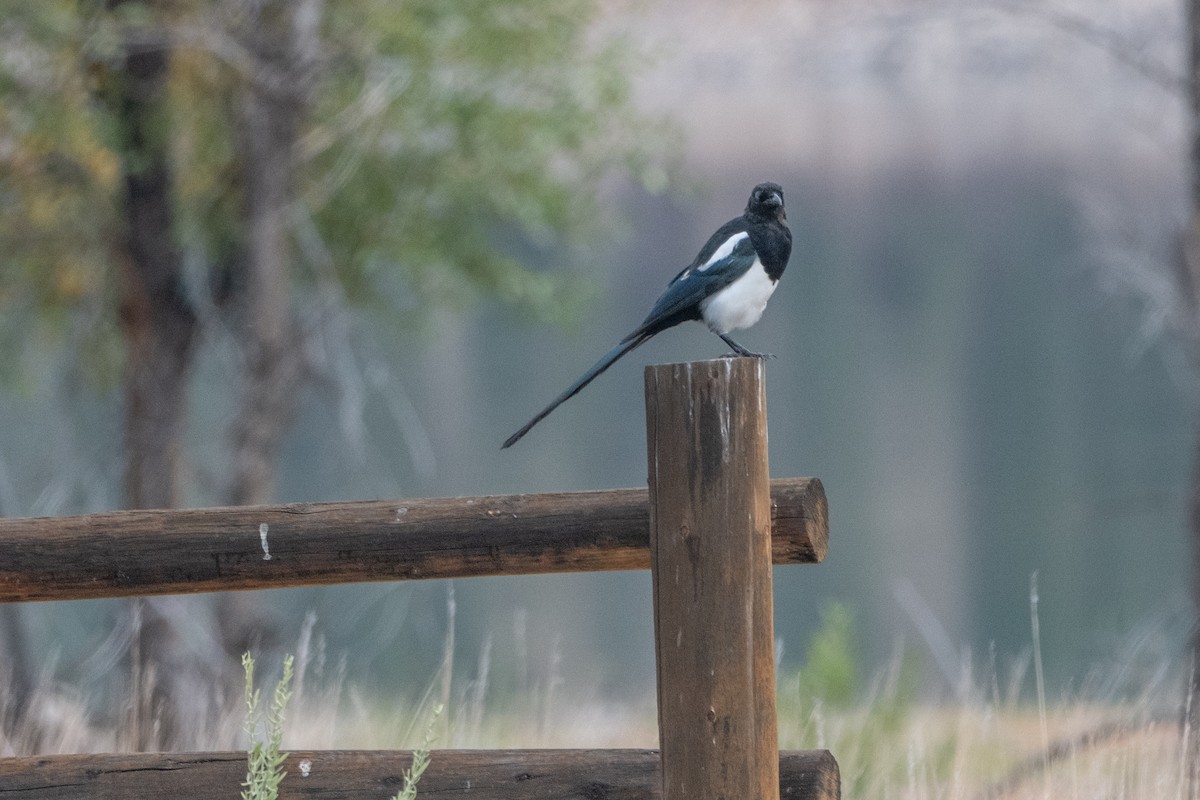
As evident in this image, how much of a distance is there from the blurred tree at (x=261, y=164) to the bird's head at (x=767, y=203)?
3.42m

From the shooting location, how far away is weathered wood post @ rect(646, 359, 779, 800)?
229 cm

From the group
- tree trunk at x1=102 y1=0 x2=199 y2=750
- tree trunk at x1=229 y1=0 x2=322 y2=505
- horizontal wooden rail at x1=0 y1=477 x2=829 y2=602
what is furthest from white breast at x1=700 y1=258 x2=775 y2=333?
tree trunk at x1=102 y1=0 x2=199 y2=750

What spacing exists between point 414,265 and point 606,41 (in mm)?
1491

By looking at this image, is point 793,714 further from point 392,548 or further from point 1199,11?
point 1199,11

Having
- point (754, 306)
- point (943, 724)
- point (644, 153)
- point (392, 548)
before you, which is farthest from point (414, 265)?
point (392, 548)

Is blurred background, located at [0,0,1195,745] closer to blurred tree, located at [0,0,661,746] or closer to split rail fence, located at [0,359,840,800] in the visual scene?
blurred tree, located at [0,0,661,746]

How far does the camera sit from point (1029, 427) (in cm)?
3045

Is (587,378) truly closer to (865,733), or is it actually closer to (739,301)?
(739,301)

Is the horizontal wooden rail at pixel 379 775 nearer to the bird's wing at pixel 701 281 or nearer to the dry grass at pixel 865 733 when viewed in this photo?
the dry grass at pixel 865 733

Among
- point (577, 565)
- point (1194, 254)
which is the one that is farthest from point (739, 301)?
point (1194, 254)

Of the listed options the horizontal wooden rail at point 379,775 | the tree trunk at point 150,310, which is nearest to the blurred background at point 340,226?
the tree trunk at point 150,310

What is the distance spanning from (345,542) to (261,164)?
4.90 meters

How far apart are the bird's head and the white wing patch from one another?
110mm

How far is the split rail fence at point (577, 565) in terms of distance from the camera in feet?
7.55
